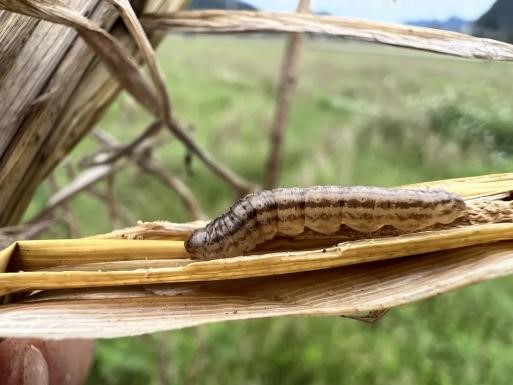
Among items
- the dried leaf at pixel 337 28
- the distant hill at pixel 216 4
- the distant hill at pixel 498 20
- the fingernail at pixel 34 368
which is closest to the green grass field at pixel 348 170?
the distant hill at pixel 498 20

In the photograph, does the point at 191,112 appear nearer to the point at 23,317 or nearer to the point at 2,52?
the point at 2,52

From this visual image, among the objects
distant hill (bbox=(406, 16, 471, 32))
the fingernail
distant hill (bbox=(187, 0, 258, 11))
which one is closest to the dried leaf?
distant hill (bbox=(406, 16, 471, 32))

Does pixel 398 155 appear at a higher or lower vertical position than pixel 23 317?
higher

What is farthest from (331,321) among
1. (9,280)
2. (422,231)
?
(9,280)

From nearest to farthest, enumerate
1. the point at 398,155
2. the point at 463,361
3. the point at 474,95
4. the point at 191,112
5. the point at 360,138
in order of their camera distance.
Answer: the point at 474,95 < the point at 463,361 < the point at 398,155 < the point at 360,138 < the point at 191,112

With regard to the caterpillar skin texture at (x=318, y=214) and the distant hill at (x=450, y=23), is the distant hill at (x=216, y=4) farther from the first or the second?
the caterpillar skin texture at (x=318, y=214)

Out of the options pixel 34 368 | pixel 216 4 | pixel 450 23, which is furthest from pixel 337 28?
pixel 216 4

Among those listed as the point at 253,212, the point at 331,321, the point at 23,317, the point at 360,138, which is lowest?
the point at 331,321
